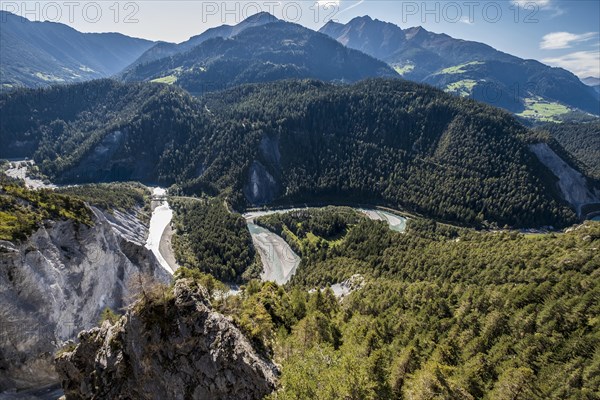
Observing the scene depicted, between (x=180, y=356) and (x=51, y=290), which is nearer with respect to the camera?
(x=180, y=356)

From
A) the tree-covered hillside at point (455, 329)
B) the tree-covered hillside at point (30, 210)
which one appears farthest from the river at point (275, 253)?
the tree-covered hillside at point (30, 210)

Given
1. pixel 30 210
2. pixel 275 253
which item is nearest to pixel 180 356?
pixel 30 210

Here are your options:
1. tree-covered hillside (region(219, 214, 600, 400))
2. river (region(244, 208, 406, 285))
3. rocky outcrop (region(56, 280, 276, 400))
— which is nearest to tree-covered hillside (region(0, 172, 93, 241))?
rocky outcrop (region(56, 280, 276, 400))

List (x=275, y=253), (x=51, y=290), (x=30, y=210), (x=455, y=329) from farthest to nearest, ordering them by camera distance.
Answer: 1. (x=275, y=253)
2. (x=30, y=210)
3. (x=51, y=290)
4. (x=455, y=329)

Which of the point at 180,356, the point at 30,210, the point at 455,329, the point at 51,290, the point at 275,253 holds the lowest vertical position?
the point at 275,253

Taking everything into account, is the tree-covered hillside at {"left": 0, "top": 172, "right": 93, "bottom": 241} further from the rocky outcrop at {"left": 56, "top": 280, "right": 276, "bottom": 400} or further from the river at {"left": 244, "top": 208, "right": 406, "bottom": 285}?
the river at {"left": 244, "top": 208, "right": 406, "bottom": 285}

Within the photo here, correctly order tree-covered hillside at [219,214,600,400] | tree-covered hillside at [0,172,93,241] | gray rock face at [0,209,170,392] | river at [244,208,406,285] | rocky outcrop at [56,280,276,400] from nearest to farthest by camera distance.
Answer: tree-covered hillside at [219,214,600,400] → rocky outcrop at [56,280,276,400] → gray rock face at [0,209,170,392] → tree-covered hillside at [0,172,93,241] → river at [244,208,406,285]

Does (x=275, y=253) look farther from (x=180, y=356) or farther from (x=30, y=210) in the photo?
(x=180, y=356)
